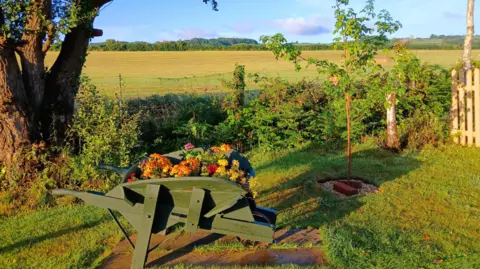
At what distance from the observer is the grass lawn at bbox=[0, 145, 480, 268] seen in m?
4.71

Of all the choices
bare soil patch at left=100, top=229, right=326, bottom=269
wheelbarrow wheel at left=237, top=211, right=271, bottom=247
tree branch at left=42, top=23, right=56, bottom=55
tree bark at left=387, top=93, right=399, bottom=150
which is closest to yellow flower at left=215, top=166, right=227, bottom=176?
wheelbarrow wheel at left=237, top=211, right=271, bottom=247

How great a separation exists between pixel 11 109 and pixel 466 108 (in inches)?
Result: 351

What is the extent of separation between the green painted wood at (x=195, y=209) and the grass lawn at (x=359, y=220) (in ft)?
4.10

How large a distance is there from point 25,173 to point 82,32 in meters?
2.58

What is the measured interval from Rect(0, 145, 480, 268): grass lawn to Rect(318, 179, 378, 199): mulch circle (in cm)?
16

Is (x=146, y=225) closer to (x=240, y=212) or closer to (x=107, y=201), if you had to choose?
(x=107, y=201)

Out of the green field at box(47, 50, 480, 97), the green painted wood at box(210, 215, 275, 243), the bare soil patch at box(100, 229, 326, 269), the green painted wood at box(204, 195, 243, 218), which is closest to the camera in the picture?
the green painted wood at box(204, 195, 243, 218)

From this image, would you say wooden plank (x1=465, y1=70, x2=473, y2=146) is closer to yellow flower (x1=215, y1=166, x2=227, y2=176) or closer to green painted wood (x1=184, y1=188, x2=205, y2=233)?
yellow flower (x1=215, y1=166, x2=227, y2=176)

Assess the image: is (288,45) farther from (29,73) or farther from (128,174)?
(29,73)

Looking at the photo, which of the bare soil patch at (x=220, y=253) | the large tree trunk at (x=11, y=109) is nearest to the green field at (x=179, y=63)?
the large tree trunk at (x=11, y=109)

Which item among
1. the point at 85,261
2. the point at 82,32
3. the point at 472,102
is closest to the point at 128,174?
the point at 85,261

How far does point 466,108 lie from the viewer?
10.6 meters

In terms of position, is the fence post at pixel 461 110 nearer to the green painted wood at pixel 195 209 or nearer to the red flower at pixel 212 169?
the red flower at pixel 212 169

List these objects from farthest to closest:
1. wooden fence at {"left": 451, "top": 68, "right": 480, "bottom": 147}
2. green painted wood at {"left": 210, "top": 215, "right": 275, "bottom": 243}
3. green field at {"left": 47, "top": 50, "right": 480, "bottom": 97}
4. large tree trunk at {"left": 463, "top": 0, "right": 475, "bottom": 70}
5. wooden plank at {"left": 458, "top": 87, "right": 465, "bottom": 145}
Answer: green field at {"left": 47, "top": 50, "right": 480, "bottom": 97}, large tree trunk at {"left": 463, "top": 0, "right": 475, "bottom": 70}, wooden plank at {"left": 458, "top": 87, "right": 465, "bottom": 145}, wooden fence at {"left": 451, "top": 68, "right": 480, "bottom": 147}, green painted wood at {"left": 210, "top": 215, "right": 275, "bottom": 243}
